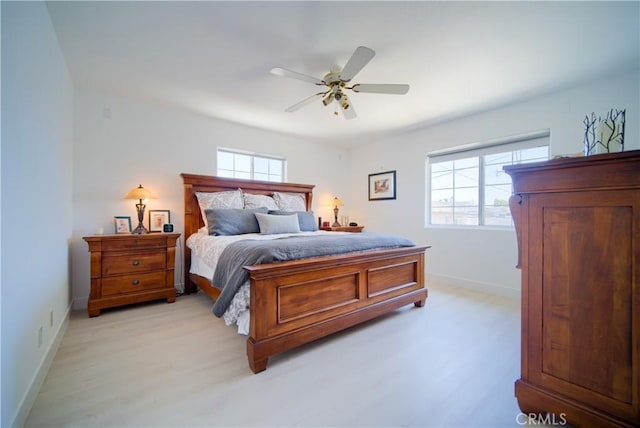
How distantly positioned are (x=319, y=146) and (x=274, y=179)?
4.00 ft

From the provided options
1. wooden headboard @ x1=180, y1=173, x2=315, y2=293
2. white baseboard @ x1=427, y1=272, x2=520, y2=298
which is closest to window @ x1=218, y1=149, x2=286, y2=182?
wooden headboard @ x1=180, y1=173, x2=315, y2=293

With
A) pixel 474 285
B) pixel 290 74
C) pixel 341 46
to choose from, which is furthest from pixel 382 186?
pixel 290 74

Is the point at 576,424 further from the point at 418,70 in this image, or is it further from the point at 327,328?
the point at 418,70

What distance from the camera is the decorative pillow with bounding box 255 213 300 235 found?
3232 millimetres

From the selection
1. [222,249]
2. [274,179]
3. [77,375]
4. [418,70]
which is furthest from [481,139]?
A: [77,375]

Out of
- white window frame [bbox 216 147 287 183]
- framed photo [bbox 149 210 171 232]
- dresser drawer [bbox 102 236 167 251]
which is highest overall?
white window frame [bbox 216 147 287 183]

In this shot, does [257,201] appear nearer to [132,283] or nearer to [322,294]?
[132,283]

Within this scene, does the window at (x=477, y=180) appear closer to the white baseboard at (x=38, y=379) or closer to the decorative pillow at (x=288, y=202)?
the decorative pillow at (x=288, y=202)

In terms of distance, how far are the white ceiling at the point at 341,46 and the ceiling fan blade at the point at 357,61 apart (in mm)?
217

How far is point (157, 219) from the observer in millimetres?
3410

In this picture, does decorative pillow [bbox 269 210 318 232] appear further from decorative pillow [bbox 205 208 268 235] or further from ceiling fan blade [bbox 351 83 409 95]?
ceiling fan blade [bbox 351 83 409 95]

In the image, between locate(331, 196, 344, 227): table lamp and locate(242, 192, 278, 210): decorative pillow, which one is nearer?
locate(242, 192, 278, 210): decorative pillow

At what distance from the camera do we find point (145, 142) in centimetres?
338

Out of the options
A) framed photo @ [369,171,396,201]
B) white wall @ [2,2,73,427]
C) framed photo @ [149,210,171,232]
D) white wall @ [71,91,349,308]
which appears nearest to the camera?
white wall @ [2,2,73,427]
